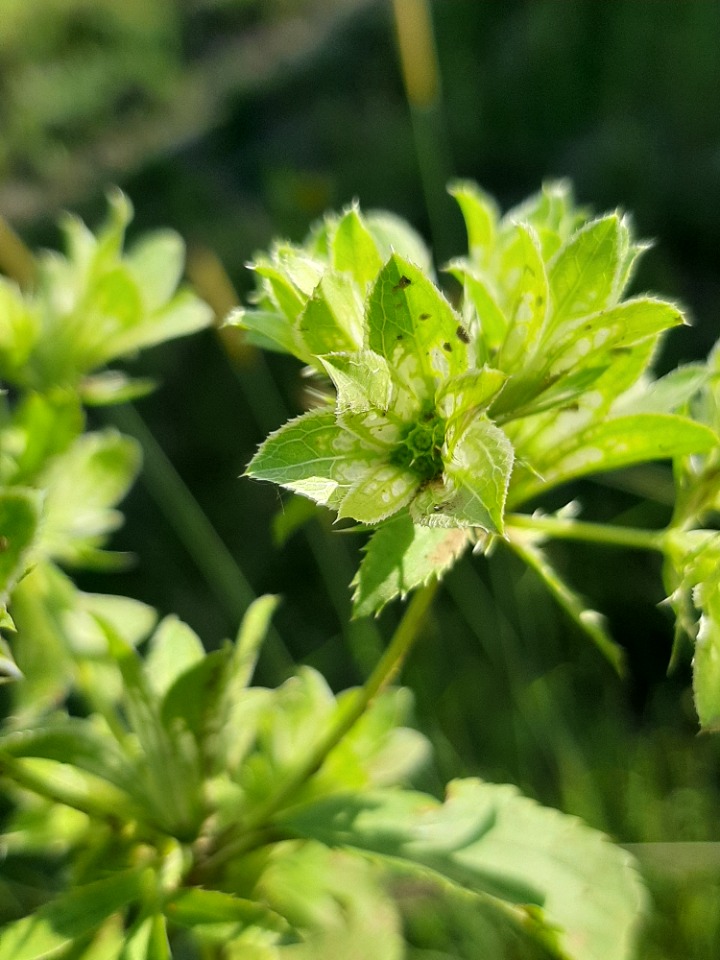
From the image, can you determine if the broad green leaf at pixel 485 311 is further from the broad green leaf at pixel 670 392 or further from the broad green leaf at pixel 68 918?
the broad green leaf at pixel 68 918

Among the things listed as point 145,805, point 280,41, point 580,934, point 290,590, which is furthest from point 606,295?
point 280,41

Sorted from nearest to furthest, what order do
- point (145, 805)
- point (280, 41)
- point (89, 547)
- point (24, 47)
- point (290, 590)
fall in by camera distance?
point (145, 805), point (89, 547), point (290, 590), point (280, 41), point (24, 47)

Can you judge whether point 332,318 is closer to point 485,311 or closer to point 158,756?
point 485,311

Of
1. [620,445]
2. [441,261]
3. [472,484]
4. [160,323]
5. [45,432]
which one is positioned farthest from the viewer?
[441,261]

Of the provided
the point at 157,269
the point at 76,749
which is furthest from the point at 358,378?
the point at 157,269

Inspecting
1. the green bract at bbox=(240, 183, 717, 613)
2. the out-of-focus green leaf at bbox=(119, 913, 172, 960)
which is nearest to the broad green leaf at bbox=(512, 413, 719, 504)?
the green bract at bbox=(240, 183, 717, 613)

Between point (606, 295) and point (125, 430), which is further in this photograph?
point (125, 430)

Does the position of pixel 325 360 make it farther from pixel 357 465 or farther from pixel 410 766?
pixel 410 766
